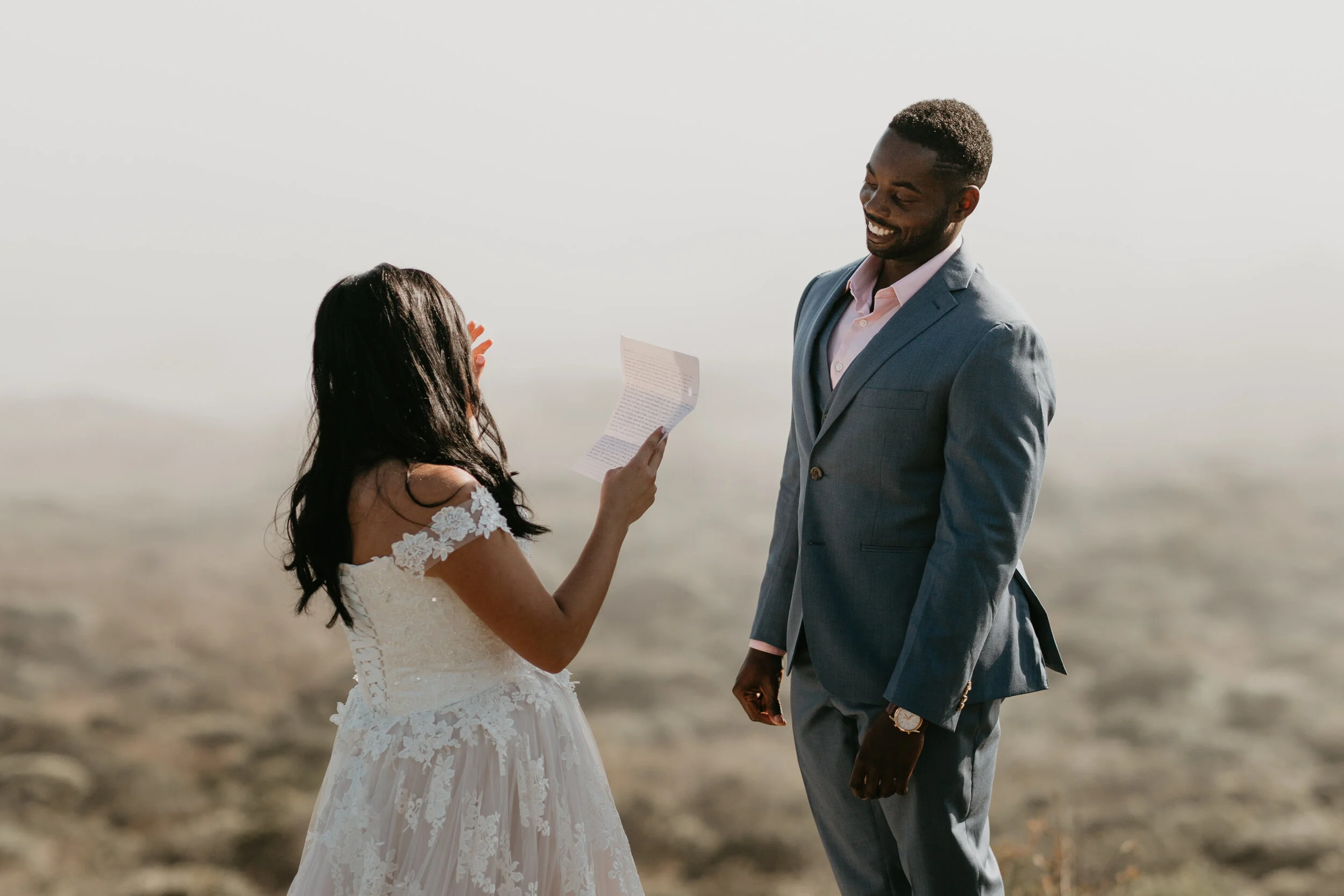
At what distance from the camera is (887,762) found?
4.94 feet

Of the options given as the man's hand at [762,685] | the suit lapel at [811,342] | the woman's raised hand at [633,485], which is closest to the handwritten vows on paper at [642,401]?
the woman's raised hand at [633,485]

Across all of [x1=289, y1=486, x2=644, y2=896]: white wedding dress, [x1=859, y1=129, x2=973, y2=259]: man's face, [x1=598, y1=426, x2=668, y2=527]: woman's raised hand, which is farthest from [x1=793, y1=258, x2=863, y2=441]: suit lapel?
[x1=289, y1=486, x2=644, y2=896]: white wedding dress

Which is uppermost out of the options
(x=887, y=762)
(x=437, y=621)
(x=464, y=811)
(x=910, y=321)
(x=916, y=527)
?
(x=910, y=321)

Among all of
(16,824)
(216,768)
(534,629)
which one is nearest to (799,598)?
(534,629)

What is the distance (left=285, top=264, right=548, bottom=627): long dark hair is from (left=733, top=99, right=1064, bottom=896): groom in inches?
21.3

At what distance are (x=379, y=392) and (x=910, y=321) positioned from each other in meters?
0.75

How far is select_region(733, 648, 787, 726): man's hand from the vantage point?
1.83 metres

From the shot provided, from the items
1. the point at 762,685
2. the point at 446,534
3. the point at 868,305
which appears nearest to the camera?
the point at 446,534

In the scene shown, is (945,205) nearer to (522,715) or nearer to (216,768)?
(522,715)

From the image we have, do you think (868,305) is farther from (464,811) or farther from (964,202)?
(464,811)

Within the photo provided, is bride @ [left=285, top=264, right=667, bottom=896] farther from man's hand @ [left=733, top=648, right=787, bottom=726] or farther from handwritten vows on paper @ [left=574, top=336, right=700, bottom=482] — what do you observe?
man's hand @ [left=733, top=648, right=787, bottom=726]

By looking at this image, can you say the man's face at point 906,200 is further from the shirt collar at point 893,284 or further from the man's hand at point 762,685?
the man's hand at point 762,685

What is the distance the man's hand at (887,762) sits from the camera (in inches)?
59.3

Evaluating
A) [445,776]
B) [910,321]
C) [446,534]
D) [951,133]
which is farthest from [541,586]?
[951,133]
